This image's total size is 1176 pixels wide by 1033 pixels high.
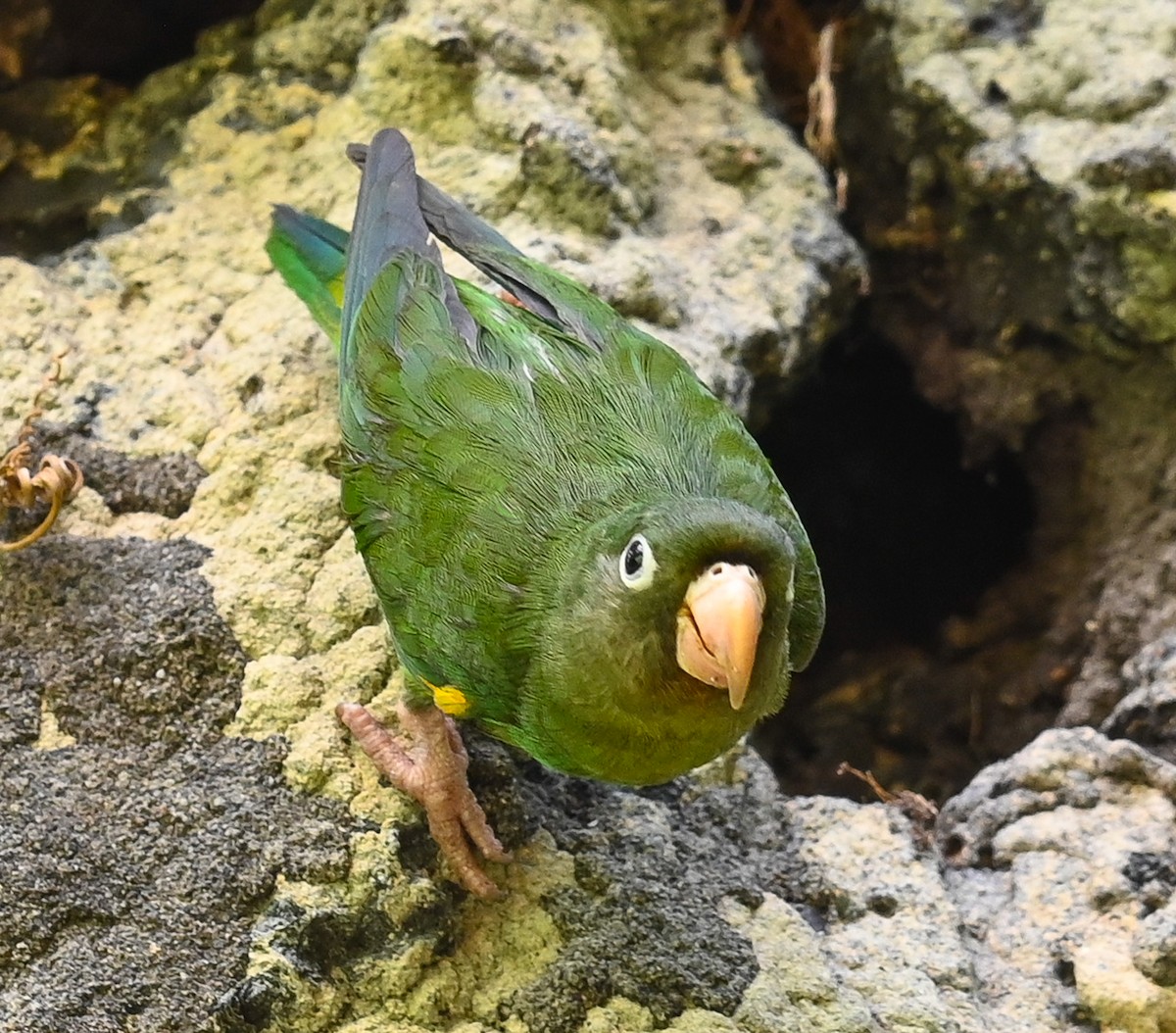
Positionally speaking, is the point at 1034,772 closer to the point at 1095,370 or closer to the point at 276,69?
the point at 1095,370

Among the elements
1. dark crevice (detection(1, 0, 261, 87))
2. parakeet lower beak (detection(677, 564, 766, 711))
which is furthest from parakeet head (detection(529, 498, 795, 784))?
dark crevice (detection(1, 0, 261, 87))

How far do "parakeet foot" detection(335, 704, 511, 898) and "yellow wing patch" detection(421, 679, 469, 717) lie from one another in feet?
0.26

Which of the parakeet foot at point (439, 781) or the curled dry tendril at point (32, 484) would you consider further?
the curled dry tendril at point (32, 484)

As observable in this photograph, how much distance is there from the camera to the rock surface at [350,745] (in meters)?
1.92

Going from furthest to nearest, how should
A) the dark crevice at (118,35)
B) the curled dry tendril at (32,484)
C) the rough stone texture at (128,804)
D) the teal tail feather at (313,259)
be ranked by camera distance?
the dark crevice at (118,35), the teal tail feather at (313,259), the curled dry tendril at (32,484), the rough stone texture at (128,804)

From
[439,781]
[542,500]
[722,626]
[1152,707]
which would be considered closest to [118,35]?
[542,500]

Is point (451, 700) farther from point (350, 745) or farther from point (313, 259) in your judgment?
point (313, 259)

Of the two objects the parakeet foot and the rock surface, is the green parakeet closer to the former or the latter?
the parakeet foot

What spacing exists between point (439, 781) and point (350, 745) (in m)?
0.21

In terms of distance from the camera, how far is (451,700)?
198 cm

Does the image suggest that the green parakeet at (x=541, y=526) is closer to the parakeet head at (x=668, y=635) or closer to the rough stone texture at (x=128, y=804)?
the parakeet head at (x=668, y=635)

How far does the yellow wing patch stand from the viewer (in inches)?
77.4

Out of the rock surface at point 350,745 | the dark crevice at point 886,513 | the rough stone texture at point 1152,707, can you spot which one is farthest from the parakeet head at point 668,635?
the dark crevice at point 886,513

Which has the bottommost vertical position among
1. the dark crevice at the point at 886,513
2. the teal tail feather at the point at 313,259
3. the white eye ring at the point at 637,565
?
the dark crevice at the point at 886,513
